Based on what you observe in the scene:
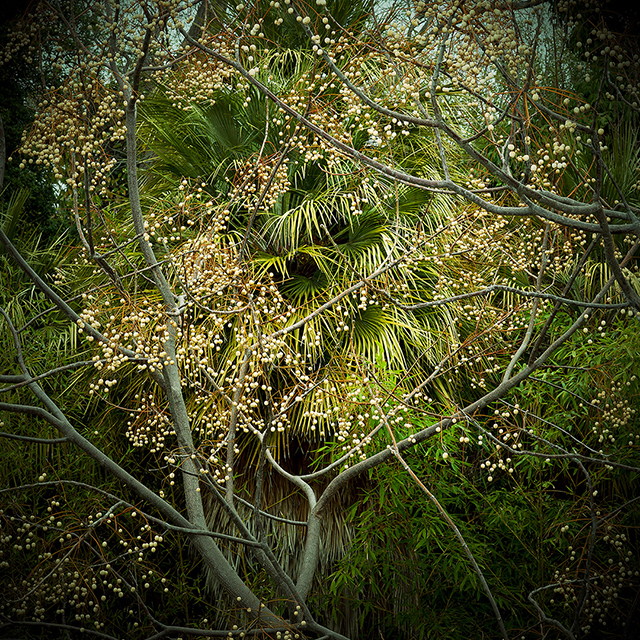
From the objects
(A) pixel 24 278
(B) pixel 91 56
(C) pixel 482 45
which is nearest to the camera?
(C) pixel 482 45

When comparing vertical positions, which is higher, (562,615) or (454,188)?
(454,188)

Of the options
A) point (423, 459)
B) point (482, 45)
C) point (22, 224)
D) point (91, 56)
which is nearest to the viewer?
A: point (482, 45)

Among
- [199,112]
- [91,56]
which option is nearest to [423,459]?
[91,56]

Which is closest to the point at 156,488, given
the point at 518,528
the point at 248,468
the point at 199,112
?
the point at 248,468

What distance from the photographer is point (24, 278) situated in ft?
13.1

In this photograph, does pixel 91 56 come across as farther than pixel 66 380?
No

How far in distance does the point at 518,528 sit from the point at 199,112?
2.69 meters

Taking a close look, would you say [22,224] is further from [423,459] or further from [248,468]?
[423,459]

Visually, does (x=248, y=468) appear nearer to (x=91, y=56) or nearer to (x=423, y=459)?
(x=423, y=459)

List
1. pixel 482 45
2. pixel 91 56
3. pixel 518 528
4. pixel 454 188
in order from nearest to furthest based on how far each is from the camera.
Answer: pixel 454 188
pixel 482 45
pixel 91 56
pixel 518 528

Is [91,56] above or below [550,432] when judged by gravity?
above

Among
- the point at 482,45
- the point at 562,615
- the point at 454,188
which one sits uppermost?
the point at 482,45

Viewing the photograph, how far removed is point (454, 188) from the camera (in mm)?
1422

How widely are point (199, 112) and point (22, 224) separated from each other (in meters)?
1.61
